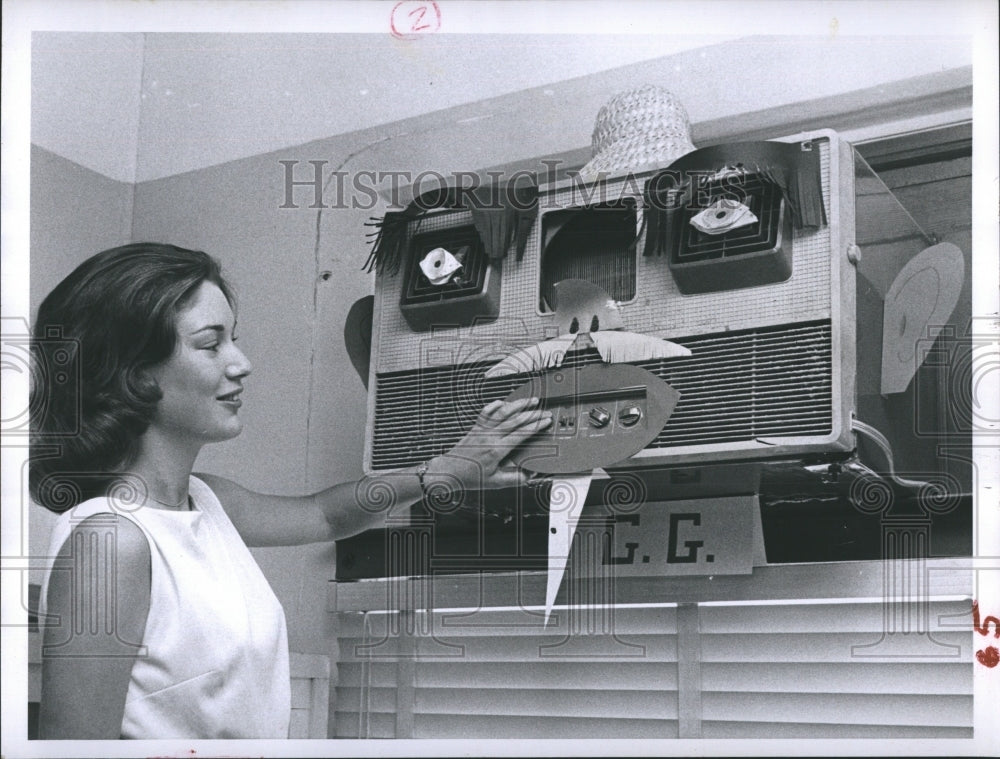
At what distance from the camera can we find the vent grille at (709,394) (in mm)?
2170

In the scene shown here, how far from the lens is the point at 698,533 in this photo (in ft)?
7.63

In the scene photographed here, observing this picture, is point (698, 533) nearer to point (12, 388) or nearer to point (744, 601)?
point (744, 601)

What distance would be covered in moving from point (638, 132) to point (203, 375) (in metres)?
0.91

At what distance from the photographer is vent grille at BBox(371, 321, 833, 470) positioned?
2170mm

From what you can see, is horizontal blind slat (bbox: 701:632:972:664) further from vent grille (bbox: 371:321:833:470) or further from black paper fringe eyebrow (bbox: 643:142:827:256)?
black paper fringe eyebrow (bbox: 643:142:827:256)

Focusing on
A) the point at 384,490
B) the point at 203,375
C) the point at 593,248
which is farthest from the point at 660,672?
the point at 203,375

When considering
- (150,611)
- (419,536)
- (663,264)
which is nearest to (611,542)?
(419,536)

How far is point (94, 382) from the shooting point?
2.42 metres

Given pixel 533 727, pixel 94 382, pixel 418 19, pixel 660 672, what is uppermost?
pixel 418 19

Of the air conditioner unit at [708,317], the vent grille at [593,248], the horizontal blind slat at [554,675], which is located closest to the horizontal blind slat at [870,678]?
the horizontal blind slat at [554,675]

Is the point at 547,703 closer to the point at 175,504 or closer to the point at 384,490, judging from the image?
the point at 384,490

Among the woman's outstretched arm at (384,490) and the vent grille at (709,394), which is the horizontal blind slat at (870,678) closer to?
the vent grille at (709,394)

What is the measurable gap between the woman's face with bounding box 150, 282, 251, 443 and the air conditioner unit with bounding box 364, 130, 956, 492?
0.86 feet

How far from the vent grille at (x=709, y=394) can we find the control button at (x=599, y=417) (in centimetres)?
9
